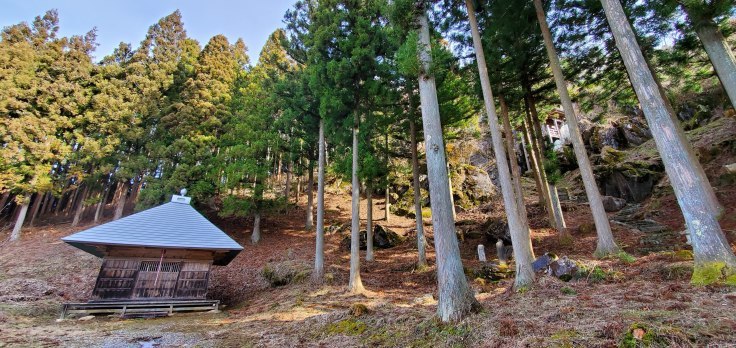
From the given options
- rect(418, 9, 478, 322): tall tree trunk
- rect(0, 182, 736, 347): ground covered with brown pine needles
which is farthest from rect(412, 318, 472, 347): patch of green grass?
rect(418, 9, 478, 322): tall tree trunk

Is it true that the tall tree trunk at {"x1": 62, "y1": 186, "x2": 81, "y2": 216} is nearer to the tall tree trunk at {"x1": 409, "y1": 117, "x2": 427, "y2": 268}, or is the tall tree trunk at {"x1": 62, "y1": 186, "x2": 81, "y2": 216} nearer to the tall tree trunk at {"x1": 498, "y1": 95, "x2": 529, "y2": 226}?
the tall tree trunk at {"x1": 409, "y1": 117, "x2": 427, "y2": 268}

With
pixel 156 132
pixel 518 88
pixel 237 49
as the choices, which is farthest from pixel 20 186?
pixel 518 88

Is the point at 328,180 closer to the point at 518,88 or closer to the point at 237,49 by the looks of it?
the point at 237,49

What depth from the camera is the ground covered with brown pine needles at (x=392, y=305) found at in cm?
332

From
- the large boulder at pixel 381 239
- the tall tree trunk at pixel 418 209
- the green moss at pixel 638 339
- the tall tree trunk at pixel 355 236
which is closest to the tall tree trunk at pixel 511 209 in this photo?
the green moss at pixel 638 339

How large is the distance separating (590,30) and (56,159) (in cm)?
2829

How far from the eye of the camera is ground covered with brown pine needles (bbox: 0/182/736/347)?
332 centimetres

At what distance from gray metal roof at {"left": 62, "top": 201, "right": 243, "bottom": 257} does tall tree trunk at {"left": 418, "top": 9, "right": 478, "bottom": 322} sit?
8243mm

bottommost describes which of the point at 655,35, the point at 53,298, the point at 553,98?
the point at 53,298

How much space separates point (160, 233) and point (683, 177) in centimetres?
1421

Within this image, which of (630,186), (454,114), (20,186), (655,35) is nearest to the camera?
(655,35)

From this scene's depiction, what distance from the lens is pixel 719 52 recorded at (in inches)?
329

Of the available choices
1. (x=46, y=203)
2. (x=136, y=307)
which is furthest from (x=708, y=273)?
(x=46, y=203)

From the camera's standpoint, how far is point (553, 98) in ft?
43.8
